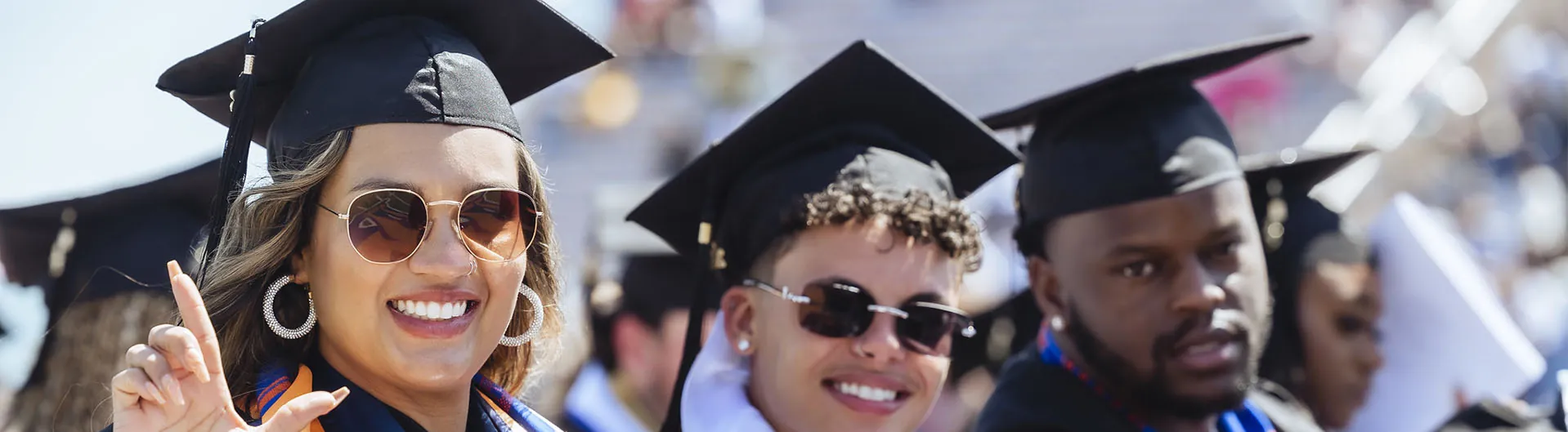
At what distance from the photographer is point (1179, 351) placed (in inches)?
126

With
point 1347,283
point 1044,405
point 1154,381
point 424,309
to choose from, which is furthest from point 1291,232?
point 424,309

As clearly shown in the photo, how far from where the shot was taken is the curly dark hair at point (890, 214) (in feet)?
9.95

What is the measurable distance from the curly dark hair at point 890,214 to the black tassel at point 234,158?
1179 mm

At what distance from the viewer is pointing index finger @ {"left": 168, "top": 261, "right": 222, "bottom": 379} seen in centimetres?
185

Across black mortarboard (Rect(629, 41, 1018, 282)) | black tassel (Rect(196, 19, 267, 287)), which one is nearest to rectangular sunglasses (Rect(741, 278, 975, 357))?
black mortarboard (Rect(629, 41, 1018, 282))

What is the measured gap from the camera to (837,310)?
2.98 m

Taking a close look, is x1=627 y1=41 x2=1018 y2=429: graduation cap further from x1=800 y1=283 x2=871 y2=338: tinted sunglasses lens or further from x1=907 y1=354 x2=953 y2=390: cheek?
x1=907 y1=354 x2=953 y2=390: cheek

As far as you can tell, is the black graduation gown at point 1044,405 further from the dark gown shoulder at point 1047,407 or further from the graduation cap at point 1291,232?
the graduation cap at point 1291,232

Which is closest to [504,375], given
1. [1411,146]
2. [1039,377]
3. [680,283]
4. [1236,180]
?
[1039,377]

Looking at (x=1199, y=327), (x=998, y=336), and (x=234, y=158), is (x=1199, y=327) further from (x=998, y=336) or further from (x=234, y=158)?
(x=998, y=336)

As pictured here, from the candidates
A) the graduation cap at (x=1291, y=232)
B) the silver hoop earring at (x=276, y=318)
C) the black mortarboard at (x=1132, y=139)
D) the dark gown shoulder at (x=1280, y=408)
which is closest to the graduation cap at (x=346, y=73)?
the silver hoop earring at (x=276, y=318)

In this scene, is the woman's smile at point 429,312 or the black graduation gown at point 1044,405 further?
the black graduation gown at point 1044,405

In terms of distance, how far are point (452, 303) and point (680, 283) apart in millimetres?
3333

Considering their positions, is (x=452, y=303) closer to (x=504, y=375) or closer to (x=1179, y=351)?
(x=504, y=375)
